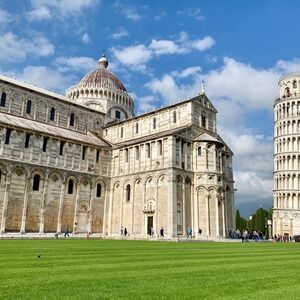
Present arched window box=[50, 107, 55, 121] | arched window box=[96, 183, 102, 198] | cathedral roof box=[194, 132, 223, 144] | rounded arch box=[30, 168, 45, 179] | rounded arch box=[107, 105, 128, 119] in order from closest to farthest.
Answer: rounded arch box=[30, 168, 45, 179] < cathedral roof box=[194, 132, 223, 144] < arched window box=[96, 183, 102, 198] < arched window box=[50, 107, 55, 121] < rounded arch box=[107, 105, 128, 119]

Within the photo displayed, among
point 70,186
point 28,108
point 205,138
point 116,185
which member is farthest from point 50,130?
point 205,138

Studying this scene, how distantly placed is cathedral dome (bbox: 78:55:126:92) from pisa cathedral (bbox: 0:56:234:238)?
10204 mm

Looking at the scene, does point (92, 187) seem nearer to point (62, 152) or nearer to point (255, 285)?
point (62, 152)

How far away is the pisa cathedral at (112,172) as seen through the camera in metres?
40.5

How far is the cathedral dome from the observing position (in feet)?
203

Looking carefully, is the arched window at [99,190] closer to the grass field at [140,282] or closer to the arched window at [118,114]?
the arched window at [118,114]

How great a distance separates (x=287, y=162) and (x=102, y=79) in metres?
42.7

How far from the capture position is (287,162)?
247ft

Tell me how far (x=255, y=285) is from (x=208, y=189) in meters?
36.0

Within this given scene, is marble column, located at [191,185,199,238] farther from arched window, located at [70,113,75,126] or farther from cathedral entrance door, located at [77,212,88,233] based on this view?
arched window, located at [70,113,75,126]

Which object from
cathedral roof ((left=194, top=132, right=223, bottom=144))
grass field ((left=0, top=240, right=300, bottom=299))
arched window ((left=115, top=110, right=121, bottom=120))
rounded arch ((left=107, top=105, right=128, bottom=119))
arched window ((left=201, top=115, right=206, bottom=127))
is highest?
rounded arch ((left=107, top=105, right=128, bottom=119))

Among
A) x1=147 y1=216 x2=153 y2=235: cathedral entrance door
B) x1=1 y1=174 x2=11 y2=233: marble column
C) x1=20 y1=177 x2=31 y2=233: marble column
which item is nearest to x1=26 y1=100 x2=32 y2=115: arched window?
→ x1=20 y1=177 x2=31 y2=233: marble column

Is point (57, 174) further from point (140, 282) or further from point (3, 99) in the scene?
point (140, 282)

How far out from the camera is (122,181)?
4734 centimetres
